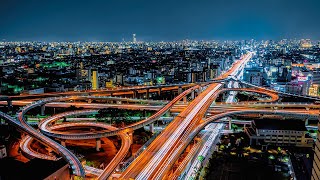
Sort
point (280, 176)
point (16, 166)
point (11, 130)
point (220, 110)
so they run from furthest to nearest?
point (220, 110) < point (11, 130) < point (280, 176) < point (16, 166)

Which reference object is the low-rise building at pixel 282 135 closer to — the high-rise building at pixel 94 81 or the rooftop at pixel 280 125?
the rooftop at pixel 280 125

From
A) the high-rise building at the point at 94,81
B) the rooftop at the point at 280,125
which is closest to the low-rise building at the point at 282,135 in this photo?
the rooftop at the point at 280,125

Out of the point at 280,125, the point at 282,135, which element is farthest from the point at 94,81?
the point at 282,135

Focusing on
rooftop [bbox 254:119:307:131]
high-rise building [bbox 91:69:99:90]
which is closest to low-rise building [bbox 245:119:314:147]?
rooftop [bbox 254:119:307:131]

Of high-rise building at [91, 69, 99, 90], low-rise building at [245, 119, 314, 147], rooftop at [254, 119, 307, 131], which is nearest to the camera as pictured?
low-rise building at [245, 119, 314, 147]

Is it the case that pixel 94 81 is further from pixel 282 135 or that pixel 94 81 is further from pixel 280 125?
pixel 282 135

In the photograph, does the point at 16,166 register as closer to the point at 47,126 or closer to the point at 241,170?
the point at 47,126

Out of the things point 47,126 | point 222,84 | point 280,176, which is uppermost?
point 222,84

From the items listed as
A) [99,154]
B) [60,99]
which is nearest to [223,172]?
[99,154]

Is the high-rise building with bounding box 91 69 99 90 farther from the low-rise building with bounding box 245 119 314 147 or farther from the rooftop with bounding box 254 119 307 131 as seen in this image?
the low-rise building with bounding box 245 119 314 147

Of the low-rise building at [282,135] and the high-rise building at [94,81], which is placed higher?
the high-rise building at [94,81]

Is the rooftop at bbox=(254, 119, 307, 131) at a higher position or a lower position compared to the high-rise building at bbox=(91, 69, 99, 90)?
lower
